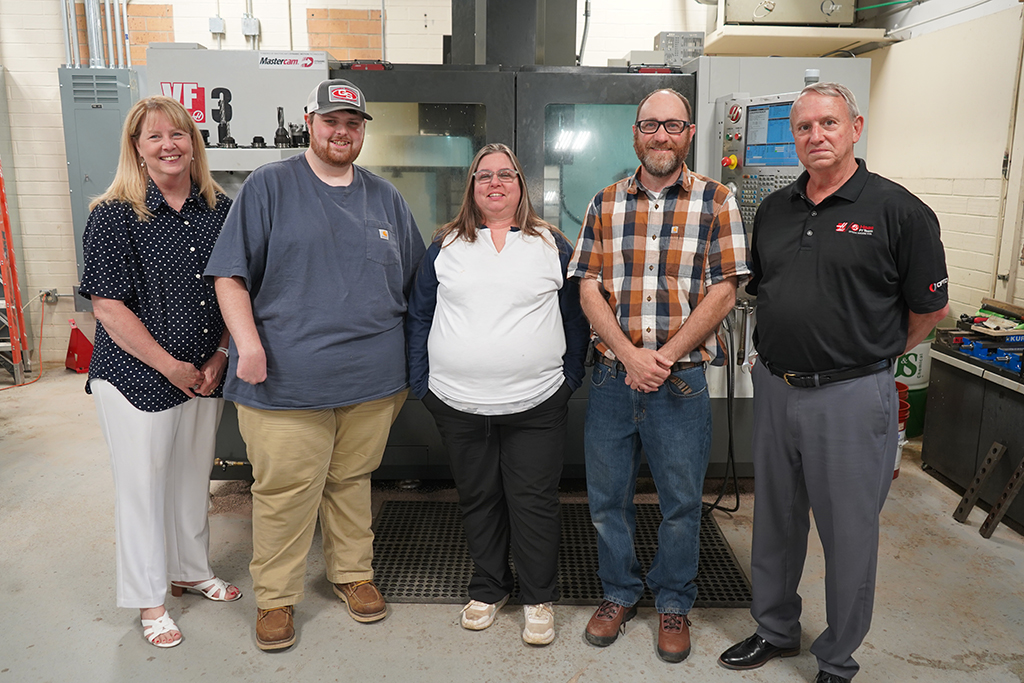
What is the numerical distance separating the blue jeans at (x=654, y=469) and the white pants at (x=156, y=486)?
1.15m

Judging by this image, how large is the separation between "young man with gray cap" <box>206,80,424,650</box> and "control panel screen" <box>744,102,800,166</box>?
4.47 ft

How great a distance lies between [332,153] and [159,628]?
4.77ft

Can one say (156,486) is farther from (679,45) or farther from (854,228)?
(679,45)

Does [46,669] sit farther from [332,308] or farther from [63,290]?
[63,290]

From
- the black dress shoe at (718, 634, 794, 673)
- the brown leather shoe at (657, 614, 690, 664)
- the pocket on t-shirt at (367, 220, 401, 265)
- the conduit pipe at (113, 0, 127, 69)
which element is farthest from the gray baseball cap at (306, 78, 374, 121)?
the conduit pipe at (113, 0, 127, 69)

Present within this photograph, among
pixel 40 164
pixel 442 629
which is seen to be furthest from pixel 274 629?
pixel 40 164

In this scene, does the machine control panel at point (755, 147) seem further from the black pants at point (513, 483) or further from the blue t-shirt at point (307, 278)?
the blue t-shirt at point (307, 278)

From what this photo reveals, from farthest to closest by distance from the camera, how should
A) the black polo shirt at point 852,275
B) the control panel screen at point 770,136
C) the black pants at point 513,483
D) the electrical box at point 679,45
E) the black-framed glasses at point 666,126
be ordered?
the electrical box at point 679,45, the control panel screen at point 770,136, the black pants at point 513,483, the black-framed glasses at point 666,126, the black polo shirt at point 852,275

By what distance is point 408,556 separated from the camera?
260cm

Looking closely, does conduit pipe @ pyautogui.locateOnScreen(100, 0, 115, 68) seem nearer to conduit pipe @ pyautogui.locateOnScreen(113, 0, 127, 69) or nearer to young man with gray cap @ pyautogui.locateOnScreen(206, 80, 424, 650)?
conduit pipe @ pyautogui.locateOnScreen(113, 0, 127, 69)

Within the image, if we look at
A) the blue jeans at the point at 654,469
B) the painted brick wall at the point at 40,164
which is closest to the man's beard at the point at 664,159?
the blue jeans at the point at 654,469

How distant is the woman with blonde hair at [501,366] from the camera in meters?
1.96

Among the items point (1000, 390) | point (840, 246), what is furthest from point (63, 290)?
point (1000, 390)

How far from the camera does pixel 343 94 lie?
1.90 m
